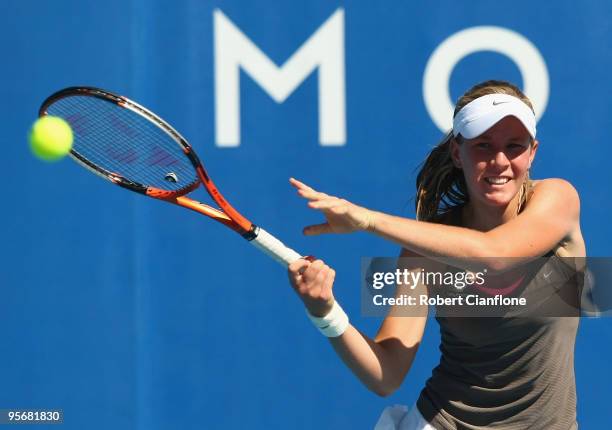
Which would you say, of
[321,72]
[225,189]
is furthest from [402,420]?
[321,72]

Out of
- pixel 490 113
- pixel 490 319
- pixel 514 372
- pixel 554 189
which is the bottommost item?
pixel 514 372

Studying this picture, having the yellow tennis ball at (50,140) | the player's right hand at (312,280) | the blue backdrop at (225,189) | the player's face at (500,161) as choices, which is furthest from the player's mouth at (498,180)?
the blue backdrop at (225,189)

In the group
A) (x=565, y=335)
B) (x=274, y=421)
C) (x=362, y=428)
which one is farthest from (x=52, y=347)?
(x=565, y=335)

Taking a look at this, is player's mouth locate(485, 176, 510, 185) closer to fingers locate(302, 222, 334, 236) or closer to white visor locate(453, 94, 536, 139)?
white visor locate(453, 94, 536, 139)

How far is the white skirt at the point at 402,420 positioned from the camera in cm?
228

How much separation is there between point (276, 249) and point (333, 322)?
189 millimetres

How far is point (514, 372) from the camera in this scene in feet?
7.13

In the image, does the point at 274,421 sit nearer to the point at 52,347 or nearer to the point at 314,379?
the point at 314,379

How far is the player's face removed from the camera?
6.99 ft

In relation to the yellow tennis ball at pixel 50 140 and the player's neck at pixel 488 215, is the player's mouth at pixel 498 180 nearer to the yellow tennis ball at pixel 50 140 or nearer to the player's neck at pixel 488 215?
the player's neck at pixel 488 215

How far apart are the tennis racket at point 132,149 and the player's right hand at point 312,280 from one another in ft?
0.57

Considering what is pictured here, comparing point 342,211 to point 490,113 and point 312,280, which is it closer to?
point 312,280

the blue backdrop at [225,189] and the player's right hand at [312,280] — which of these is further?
the blue backdrop at [225,189]

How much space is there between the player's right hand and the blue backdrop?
3.58 ft
